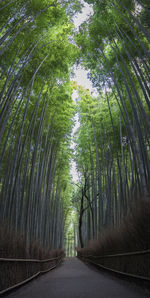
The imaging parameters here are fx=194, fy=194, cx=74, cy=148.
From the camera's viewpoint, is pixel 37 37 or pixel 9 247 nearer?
pixel 9 247

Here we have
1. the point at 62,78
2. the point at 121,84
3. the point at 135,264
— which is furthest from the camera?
the point at 62,78

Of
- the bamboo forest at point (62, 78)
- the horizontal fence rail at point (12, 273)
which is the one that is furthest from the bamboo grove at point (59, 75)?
the horizontal fence rail at point (12, 273)

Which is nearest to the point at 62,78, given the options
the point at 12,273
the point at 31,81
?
the point at 31,81

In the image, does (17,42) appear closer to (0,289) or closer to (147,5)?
(147,5)

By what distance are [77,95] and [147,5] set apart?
5.74 meters

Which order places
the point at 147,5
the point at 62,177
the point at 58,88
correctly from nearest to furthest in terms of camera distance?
the point at 147,5 → the point at 58,88 → the point at 62,177

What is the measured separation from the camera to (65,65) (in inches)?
223

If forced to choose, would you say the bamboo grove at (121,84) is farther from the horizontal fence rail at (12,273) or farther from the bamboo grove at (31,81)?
the horizontal fence rail at (12,273)

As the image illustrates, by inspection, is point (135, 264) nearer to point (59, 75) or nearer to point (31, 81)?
point (31, 81)

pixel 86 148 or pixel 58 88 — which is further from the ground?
pixel 58 88

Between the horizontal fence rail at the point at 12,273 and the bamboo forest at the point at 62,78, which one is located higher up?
the bamboo forest at the point at 62,78

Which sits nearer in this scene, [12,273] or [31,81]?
[12,273]

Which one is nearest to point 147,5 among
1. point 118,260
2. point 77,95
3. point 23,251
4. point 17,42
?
point 17,42

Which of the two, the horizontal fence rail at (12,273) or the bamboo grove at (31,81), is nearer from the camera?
the horizontal fence rail at (12,273)
